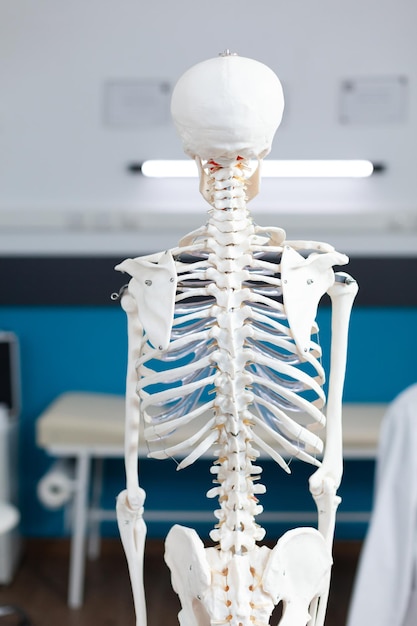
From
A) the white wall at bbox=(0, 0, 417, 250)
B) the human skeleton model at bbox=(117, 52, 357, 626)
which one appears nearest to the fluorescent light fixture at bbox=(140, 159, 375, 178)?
the white wall at bbox=(0, 0, 417, 250)

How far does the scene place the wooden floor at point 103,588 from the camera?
298cm

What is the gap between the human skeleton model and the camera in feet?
4.07

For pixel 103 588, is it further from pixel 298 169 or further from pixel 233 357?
pixel 233 357

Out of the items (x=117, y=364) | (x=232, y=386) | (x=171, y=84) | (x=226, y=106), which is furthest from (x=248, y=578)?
(x=171, y=84)

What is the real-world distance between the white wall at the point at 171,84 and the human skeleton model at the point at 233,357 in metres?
2.21

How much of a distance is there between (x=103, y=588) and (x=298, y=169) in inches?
69.8

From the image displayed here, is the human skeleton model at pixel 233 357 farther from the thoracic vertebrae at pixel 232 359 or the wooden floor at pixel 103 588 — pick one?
the wooden floor at pixel 103 588

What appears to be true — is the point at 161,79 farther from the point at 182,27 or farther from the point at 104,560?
the point at 104,560

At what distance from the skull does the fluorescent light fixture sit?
7.41 feet

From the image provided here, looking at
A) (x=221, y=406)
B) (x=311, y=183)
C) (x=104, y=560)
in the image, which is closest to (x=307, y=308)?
(x=221, y=406)

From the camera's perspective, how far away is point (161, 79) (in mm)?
3512

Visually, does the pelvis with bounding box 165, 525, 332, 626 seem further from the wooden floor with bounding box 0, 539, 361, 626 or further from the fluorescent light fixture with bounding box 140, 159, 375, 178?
the fluorescent light fixture with bounding box 140, 159, 375, 178

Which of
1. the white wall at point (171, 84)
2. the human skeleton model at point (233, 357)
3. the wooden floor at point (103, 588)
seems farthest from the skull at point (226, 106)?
the white wall at point (171, 84)

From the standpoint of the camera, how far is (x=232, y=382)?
126 centimetres
